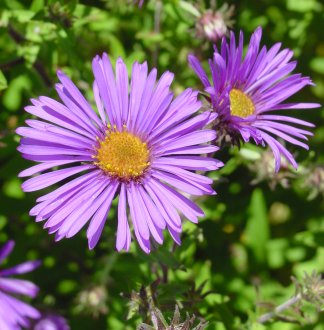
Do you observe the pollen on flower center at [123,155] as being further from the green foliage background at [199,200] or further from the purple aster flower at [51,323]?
the purple aster flower at [51,323]

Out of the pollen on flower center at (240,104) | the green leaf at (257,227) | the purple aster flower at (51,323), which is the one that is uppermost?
the pollen on flower center at (240,104)

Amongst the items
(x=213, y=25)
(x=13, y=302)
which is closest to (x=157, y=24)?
(x=213, y=25)

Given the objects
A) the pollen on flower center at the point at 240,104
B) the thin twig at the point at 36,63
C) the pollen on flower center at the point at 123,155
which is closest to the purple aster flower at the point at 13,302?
the pollen on flower center at the point at 123,155

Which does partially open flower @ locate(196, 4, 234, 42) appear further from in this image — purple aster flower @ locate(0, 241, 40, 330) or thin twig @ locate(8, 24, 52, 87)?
purple aster flower @ locate(0, 241, 40, 330)

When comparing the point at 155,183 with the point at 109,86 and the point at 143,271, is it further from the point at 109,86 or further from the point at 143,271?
the point at 143,271

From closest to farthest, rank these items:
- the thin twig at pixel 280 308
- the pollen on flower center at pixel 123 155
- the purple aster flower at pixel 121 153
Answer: the purple aster flower at pixel 121 153 < the pollen on flower center at pixel 123 155 < the thin twig at pixel 280 308

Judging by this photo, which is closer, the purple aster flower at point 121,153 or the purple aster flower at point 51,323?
the purple aster flower at point 121,153

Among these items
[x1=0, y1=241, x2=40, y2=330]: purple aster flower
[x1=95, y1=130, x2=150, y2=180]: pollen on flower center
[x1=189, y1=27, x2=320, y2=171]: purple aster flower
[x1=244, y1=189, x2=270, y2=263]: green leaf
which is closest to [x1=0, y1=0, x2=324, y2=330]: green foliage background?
[x1=244, y1=189, x2=270, y2=263]: green leaf

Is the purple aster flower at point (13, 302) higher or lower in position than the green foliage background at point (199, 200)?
lower
